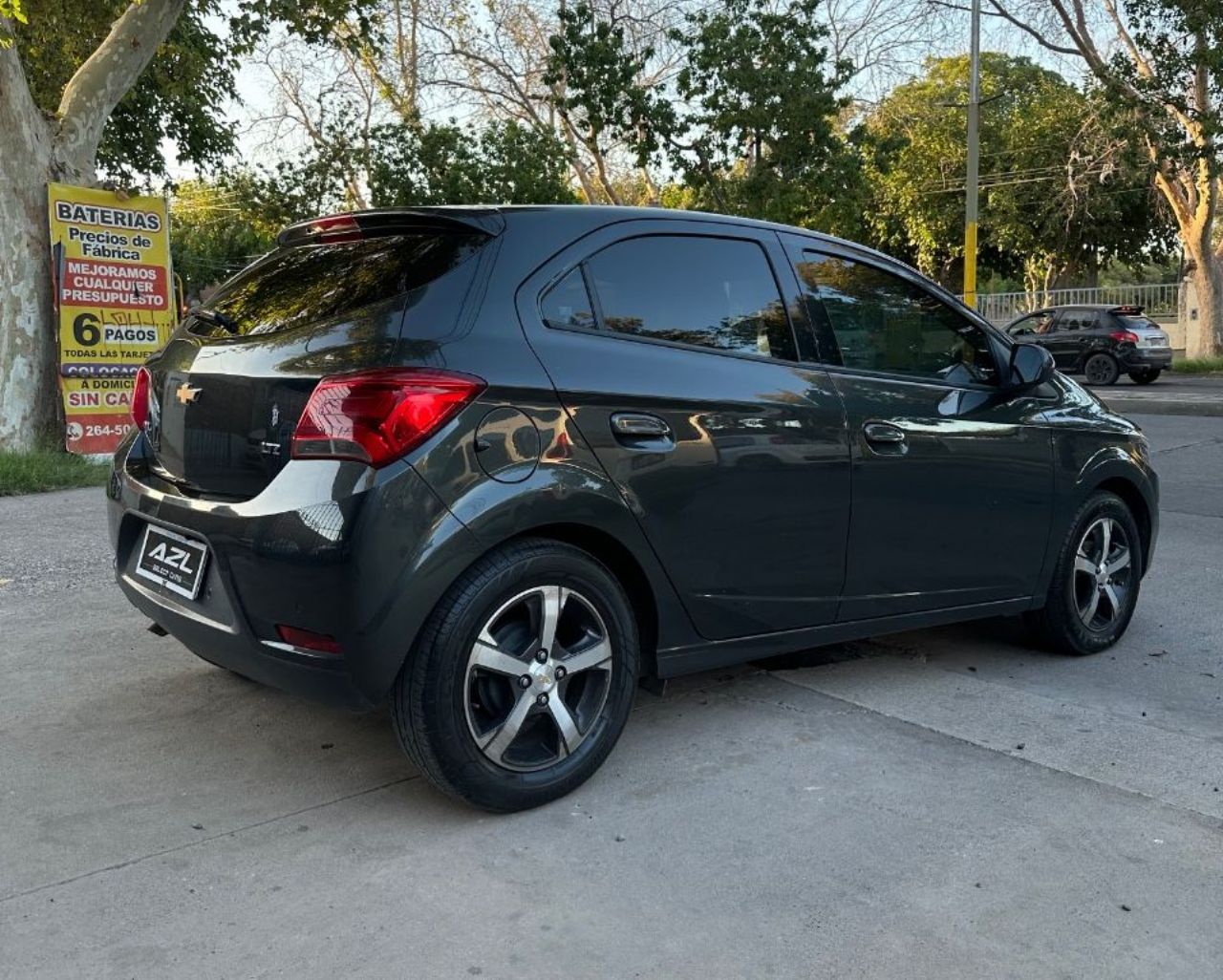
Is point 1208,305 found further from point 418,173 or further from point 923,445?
point 923,445

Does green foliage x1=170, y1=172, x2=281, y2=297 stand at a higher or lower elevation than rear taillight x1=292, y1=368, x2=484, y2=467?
higher

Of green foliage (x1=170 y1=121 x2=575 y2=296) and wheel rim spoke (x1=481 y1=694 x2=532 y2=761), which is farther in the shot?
green foliage (x1=170 y1=121 x2=575 y2=296)

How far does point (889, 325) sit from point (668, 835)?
6.83ft

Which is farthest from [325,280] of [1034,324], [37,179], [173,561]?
[1034,324]

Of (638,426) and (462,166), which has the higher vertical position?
(462,166)

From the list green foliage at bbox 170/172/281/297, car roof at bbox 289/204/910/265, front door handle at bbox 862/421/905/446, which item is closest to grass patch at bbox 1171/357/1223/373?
front door handle at bbox 862/421/905/446

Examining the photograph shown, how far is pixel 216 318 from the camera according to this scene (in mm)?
3711

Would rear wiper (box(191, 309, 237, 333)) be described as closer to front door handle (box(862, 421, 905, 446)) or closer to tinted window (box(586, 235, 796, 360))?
tinted window (box(586, 235, 796, 360))

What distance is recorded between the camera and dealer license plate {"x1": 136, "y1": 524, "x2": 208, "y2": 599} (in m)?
3.34

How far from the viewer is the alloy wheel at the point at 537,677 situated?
Result: 3.23 meters

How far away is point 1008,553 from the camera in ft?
14.9

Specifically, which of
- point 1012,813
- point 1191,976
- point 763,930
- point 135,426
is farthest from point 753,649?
point 135,426

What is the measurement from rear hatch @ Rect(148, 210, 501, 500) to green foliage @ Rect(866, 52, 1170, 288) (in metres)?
33.4

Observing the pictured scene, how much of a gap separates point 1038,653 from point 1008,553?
0.74 m
